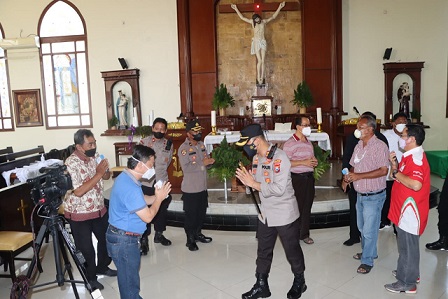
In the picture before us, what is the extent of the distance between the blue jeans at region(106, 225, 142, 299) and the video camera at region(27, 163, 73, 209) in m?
0.52

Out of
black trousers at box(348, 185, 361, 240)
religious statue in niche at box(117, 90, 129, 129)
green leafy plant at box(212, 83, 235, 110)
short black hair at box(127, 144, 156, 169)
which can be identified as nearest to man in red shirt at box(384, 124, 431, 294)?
black trousers at box(348, 185, 361, 240)

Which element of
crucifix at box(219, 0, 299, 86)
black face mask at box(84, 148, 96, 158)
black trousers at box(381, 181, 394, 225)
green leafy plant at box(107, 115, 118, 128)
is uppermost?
crucifix at box(219, 0, 299, 86)

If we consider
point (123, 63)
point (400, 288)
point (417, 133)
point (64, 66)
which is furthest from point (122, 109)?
point (400, 288)

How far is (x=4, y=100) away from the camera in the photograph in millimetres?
10742

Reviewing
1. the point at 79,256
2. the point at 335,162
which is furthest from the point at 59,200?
the point at 335,162

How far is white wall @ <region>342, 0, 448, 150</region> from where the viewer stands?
931cm

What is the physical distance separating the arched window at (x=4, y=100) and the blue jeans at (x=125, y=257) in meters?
9.77

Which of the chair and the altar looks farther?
the altar

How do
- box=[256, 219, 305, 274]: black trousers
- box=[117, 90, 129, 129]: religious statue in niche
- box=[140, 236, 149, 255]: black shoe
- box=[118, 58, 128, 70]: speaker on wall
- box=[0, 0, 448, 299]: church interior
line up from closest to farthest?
1. box=[256, 219, 305, 274]: black trousers
2. box=[140, 236, 149, 255]: black shoe
3. box=[0, 0, 448, 299]: church interior
4. box=[118, 58, 128, 70]: speaker on wall
5. box=[117, 90, 129, 129]: religious statue in niche

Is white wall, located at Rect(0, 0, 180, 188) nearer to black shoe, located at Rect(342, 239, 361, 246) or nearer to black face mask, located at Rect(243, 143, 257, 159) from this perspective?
black shoe, located at Rect(342, 239, 361, 246)

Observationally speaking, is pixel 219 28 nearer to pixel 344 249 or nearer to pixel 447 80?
pixel 447 80

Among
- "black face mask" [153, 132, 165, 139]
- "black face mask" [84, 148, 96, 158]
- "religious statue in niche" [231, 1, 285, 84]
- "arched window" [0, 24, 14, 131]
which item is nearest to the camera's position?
"black face mask" [84, 148, 96, 158]

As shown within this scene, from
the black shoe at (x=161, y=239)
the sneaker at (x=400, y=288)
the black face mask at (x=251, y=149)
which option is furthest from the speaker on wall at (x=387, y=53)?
the black face mask at (x=251, y=149)

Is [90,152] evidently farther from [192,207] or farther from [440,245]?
[440,245]
